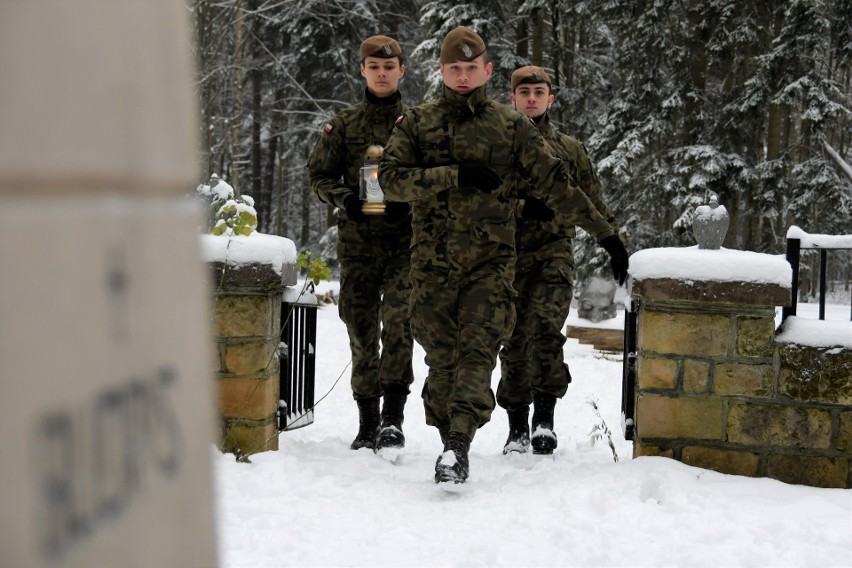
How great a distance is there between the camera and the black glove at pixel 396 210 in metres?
4.08

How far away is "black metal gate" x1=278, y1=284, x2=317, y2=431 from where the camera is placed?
425 cm

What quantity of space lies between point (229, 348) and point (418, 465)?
3.47 feet

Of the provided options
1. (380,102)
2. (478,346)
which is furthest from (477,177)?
(380,102)

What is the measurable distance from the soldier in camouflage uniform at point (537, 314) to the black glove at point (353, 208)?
842mm

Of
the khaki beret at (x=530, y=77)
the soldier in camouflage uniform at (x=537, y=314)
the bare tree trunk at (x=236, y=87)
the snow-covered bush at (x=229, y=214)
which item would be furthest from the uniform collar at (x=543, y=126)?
the bare tree trunk at (x=236, y=87)

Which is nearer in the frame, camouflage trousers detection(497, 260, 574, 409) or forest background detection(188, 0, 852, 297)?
camouflage trousers detection(497, 260, 574, 409)

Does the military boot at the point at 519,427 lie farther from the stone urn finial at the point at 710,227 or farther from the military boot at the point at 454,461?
the stone urn finial at the point at 710,227

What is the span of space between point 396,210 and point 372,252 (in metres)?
0.27

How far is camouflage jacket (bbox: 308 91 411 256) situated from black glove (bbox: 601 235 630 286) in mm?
1037

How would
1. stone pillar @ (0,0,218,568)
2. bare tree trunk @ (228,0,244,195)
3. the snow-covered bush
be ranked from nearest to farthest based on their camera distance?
stone pillar @ (0,0,218,568) < the snow-covered bush < bare tree trunk @ (228,0,244,195)

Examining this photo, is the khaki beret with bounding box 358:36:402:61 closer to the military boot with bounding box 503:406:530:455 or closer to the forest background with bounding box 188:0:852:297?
the military boot with bounding box 503:406:530:455

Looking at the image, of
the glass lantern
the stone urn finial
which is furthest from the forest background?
the stone urn finial

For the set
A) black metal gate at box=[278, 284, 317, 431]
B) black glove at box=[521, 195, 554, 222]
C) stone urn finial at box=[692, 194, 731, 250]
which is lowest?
black metal gate at box=[278, 284, 317, 431]

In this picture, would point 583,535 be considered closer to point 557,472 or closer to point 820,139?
point 557,472
